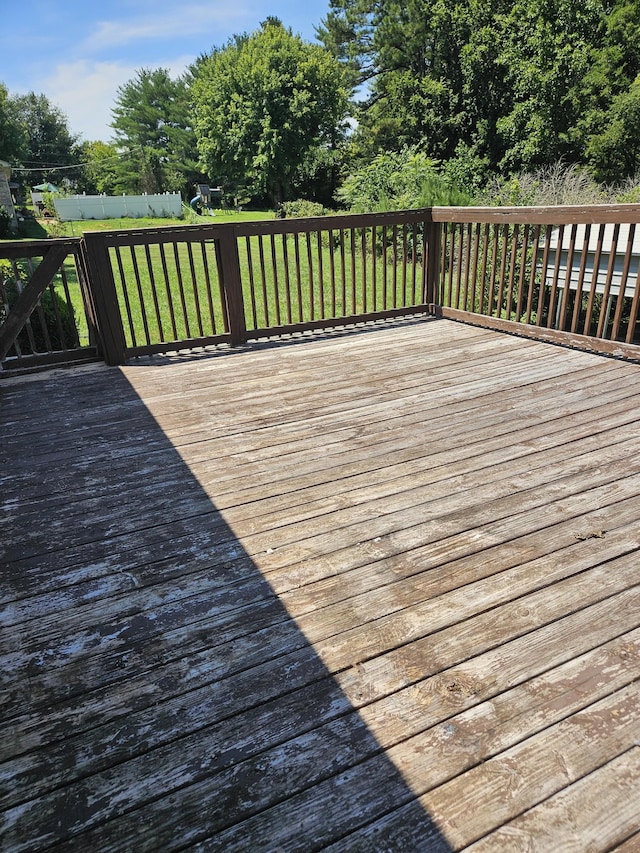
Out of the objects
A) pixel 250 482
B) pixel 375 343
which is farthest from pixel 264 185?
pixel 250 482

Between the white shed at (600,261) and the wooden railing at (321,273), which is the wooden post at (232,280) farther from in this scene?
the white shed at (600,261)

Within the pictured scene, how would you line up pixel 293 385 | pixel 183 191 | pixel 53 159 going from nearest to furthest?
pixel 293 385 → pixel 183 191 → pixel 53 159

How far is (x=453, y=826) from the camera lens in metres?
1.09

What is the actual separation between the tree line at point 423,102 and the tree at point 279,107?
7 centimetres

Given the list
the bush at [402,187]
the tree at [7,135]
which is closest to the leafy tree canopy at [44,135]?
the tree at [7,135]

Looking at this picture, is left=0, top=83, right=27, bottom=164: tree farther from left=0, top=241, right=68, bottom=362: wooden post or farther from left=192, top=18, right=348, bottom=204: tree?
left=0, top=241, right=68, bottom=362: wooden post

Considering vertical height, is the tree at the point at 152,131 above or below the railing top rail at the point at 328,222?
above

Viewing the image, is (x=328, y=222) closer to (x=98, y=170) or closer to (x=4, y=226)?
(x=4, y=226)

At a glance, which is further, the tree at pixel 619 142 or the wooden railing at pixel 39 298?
the tree at pixel 619 142

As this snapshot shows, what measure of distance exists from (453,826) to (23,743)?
995 millimetres

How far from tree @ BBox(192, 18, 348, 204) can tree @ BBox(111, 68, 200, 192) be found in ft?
59.9

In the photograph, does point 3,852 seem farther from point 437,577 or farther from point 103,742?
point 437,577

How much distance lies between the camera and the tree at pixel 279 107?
26.7m

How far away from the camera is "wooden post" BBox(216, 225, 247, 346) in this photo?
14.3 ft
